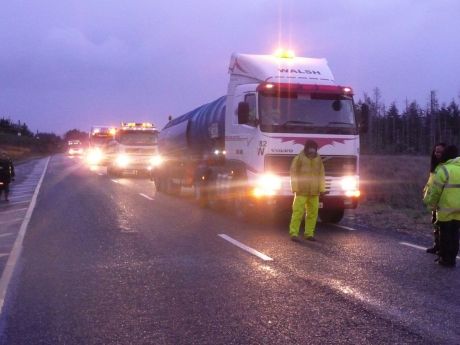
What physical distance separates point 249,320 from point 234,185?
28.1 ft

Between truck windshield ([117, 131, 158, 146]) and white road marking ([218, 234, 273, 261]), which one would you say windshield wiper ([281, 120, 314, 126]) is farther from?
truck windshield ([117, 131, 158, 146])

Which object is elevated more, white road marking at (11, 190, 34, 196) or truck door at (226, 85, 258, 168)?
truck door at (226, 85, 258, 168)

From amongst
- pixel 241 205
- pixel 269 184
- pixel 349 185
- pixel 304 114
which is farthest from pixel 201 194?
pixel 349 185

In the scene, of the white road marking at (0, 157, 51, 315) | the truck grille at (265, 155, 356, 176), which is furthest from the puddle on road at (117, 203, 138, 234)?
the truck grille at (265, 155, 356, 176)

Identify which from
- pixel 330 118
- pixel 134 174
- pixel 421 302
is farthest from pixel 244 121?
pixel 134 174

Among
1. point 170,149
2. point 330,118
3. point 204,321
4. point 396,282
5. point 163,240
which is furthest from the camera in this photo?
point 170,149

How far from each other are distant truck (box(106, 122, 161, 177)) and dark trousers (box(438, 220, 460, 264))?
78.5 ft

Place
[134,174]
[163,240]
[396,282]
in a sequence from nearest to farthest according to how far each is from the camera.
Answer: [396,282] < [163,240] < [134,174]

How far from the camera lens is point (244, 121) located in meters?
13.2

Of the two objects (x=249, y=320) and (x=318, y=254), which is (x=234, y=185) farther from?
(x=249, y=320)

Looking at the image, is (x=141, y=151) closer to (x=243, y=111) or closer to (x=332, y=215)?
(x=332, y=215)

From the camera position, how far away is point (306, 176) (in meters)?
11.1

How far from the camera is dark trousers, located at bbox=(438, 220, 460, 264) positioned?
860cm

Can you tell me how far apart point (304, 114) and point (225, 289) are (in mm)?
6521
